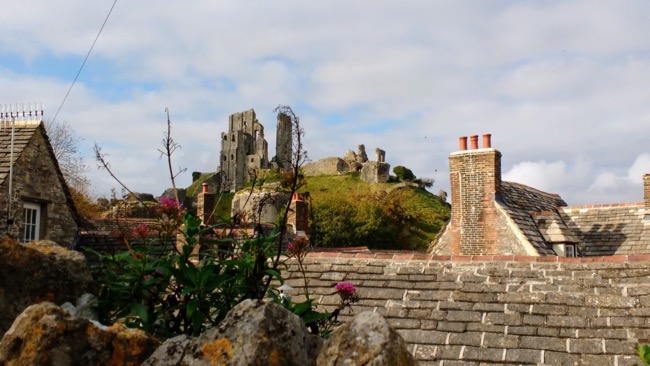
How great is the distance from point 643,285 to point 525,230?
16010 mm

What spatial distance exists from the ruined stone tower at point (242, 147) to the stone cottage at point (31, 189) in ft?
253

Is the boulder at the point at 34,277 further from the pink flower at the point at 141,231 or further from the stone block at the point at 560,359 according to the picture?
the stone block at the point at 560,359

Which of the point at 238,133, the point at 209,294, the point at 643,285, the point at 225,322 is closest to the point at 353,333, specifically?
the point at 225,322

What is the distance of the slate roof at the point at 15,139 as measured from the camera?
17.9 metres

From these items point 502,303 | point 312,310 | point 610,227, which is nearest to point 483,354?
point 502,303

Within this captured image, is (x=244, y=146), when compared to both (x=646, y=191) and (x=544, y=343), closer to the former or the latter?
(x=646, y=191)

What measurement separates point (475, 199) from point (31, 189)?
591 inches

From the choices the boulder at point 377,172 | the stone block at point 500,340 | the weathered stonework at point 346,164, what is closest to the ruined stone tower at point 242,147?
the weathered stonework at point 346,164

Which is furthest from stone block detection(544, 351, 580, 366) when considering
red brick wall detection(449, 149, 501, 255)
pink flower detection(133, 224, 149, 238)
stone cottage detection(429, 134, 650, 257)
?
red brick wall detection(449, 149, 501, 255)

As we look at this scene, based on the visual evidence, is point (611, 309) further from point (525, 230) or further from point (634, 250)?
point (634, 250)

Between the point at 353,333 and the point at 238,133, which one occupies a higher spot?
the point at 238,133

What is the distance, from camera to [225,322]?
9.95 ft

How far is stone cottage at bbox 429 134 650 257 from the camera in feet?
80.1

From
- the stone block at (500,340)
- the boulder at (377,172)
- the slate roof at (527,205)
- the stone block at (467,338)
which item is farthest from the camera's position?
the boulder at (377,172)
